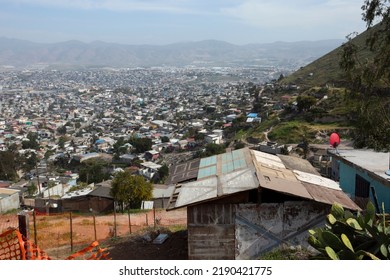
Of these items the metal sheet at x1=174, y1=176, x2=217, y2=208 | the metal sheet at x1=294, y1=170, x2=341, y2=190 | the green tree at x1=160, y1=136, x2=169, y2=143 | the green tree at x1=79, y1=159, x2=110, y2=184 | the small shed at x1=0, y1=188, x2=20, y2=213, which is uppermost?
the metal sheet at x1=174, y1=176, x2=217, y2=208

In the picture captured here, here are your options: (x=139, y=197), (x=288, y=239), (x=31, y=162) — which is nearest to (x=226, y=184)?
(x=288, y=239)

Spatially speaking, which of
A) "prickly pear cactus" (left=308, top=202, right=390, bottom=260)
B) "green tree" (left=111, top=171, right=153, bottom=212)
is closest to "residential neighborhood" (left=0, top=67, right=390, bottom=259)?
"green tree" (left=111, top=171, right=153, bottom=212)

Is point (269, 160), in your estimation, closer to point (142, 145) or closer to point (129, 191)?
point (129, 191)

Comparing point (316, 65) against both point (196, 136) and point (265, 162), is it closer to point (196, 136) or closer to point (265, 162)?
point (196, 136)

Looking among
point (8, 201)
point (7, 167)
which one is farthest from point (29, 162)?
point (8, 201)

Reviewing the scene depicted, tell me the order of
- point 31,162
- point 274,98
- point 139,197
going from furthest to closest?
1. point 274,98
2. point 31,162
3. point 139,197

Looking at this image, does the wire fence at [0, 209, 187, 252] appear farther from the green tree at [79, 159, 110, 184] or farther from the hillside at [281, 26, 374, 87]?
the hillside at [281, 26, 374, 87]

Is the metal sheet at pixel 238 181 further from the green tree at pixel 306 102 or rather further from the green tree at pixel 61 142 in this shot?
the green tree at pixel 61 142
